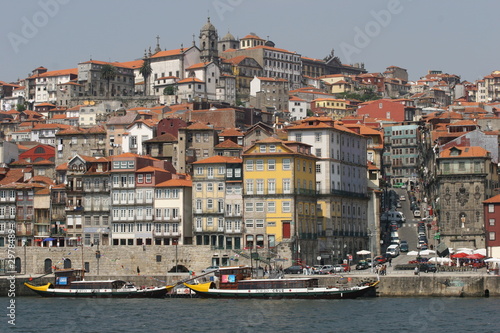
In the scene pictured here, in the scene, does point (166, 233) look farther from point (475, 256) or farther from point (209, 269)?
point (475, 256)

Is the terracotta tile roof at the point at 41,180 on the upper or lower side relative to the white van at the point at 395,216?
upper

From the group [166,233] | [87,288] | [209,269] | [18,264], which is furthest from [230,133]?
[87,288]

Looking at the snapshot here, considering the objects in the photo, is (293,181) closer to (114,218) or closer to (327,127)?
(327,127)

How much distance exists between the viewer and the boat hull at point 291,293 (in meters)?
81.7

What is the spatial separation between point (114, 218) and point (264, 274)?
915 inches

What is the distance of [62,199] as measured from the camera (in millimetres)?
113188

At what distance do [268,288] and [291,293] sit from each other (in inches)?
79.1

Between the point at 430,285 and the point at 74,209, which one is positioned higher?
the point at 74,209

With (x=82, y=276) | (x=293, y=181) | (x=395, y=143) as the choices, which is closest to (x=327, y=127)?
(x=293, y=181)

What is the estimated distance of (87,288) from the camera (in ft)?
296

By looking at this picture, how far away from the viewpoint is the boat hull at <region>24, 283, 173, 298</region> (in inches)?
3467

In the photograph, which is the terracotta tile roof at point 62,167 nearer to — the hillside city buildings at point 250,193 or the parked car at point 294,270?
the hillside city buildings at point 250,193

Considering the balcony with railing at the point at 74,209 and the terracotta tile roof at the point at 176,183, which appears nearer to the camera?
the terracotta tile roof at the point at 176,183

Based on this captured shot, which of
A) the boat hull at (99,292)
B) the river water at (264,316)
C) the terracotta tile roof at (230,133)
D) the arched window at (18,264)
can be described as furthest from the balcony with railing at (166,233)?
the terracotta tile roof at (230,133)
